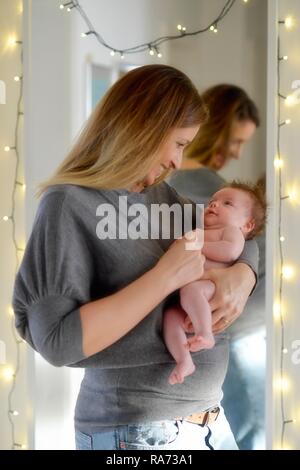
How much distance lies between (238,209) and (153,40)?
49cm

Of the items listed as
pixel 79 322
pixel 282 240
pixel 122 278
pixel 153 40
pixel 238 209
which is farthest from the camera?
pixel 282 240

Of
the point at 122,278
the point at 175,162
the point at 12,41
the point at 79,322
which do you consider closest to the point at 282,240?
the point at 175,162

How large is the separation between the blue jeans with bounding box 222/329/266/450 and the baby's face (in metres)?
0.34

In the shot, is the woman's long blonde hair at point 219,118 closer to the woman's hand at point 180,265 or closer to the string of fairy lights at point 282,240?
the string of fairy lights at point 282,240

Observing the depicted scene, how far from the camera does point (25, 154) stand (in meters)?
1.59

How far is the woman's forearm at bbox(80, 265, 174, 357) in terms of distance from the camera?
1.21m

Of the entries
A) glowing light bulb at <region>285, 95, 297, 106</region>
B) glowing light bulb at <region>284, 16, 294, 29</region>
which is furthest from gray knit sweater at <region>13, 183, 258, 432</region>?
glowing light bulb at <region>284, 16, 294, 29</region>

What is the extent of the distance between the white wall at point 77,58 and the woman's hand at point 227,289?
299 millimetres

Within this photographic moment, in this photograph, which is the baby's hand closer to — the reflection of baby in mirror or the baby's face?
the reflection of baby in mirror

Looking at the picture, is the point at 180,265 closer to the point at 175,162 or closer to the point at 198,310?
the point at 198,310

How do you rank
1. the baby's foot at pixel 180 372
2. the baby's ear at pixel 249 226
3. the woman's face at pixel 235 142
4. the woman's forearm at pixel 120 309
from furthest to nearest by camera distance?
1. the woman's face at pixel 235 142
2. the baby's ear at pixel 249 226
3. the baby's foot at pixel 180 372
4. the woman's forearm at pixel 120 309

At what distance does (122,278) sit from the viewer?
51.6 inches

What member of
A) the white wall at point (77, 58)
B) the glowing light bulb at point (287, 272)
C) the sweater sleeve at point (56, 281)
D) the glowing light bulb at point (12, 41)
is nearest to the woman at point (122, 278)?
the sweater sleeve at point (56, 281)

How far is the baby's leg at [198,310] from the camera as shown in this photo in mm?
1327
